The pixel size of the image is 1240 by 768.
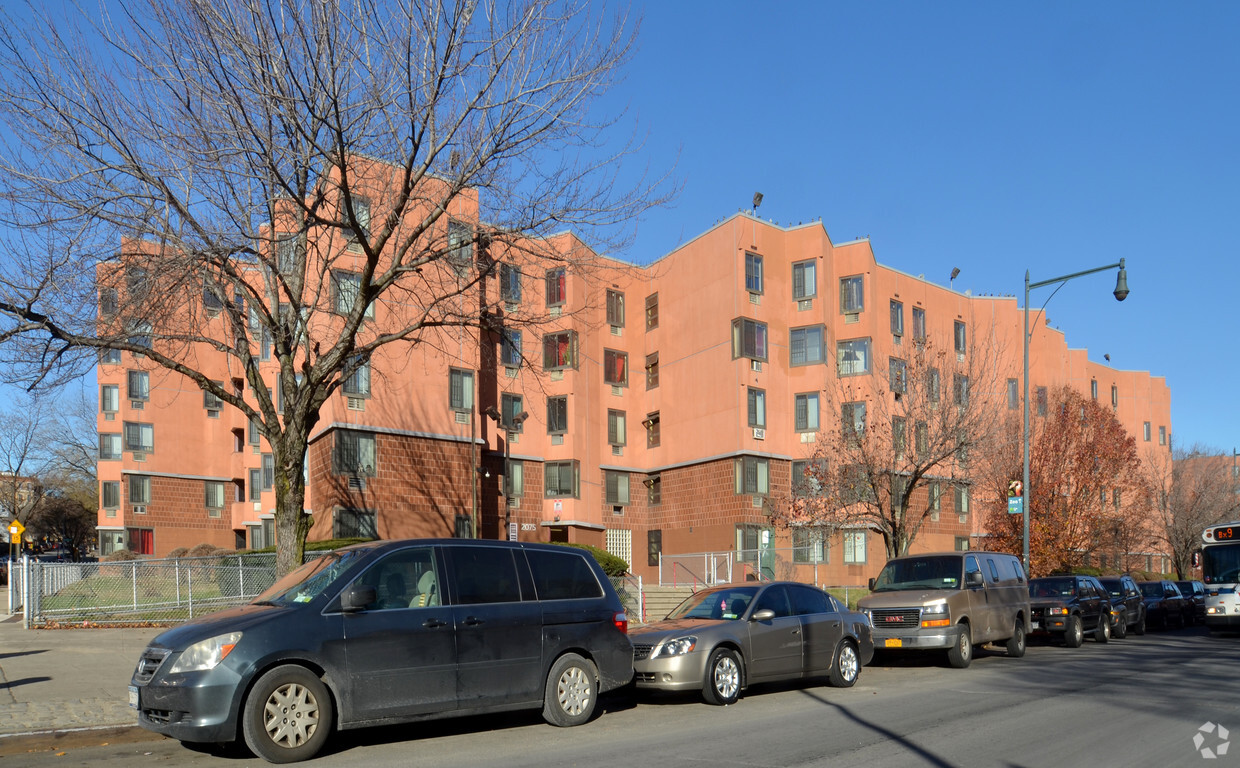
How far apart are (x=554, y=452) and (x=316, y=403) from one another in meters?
23.5

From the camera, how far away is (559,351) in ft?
127

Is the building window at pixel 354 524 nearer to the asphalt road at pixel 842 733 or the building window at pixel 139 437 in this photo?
the asphalt road at pixel 842 733

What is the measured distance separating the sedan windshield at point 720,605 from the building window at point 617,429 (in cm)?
2688

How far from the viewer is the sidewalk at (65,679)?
10078 millimetres

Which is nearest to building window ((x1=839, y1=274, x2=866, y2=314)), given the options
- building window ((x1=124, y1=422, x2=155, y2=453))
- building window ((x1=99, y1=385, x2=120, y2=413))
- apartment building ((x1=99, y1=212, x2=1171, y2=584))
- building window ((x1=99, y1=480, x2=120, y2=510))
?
apartment building ((x1=99, y1=212, x2=1171, y2=584))

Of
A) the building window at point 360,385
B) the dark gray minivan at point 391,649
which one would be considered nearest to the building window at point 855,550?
the building window at point 360,385

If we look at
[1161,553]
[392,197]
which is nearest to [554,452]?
[392,197]

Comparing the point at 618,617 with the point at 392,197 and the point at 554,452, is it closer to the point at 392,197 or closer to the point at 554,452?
the point at 392,197

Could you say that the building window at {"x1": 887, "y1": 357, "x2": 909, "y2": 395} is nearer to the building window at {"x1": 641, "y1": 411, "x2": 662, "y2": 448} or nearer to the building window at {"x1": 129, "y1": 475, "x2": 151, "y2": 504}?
the building window at {"x1": 641, "y1": 411, "x2": 662, "y2": 448}

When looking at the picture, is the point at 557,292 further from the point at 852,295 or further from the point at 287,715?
the point at 287,715

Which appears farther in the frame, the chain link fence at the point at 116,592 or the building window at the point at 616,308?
the building window at the point at 616,308

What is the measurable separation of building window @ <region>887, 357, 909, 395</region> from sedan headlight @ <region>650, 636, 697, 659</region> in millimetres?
16491

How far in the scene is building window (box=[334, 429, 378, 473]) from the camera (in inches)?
1187

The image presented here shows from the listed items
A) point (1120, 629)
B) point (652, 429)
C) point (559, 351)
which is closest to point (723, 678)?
point (1120, 629)
